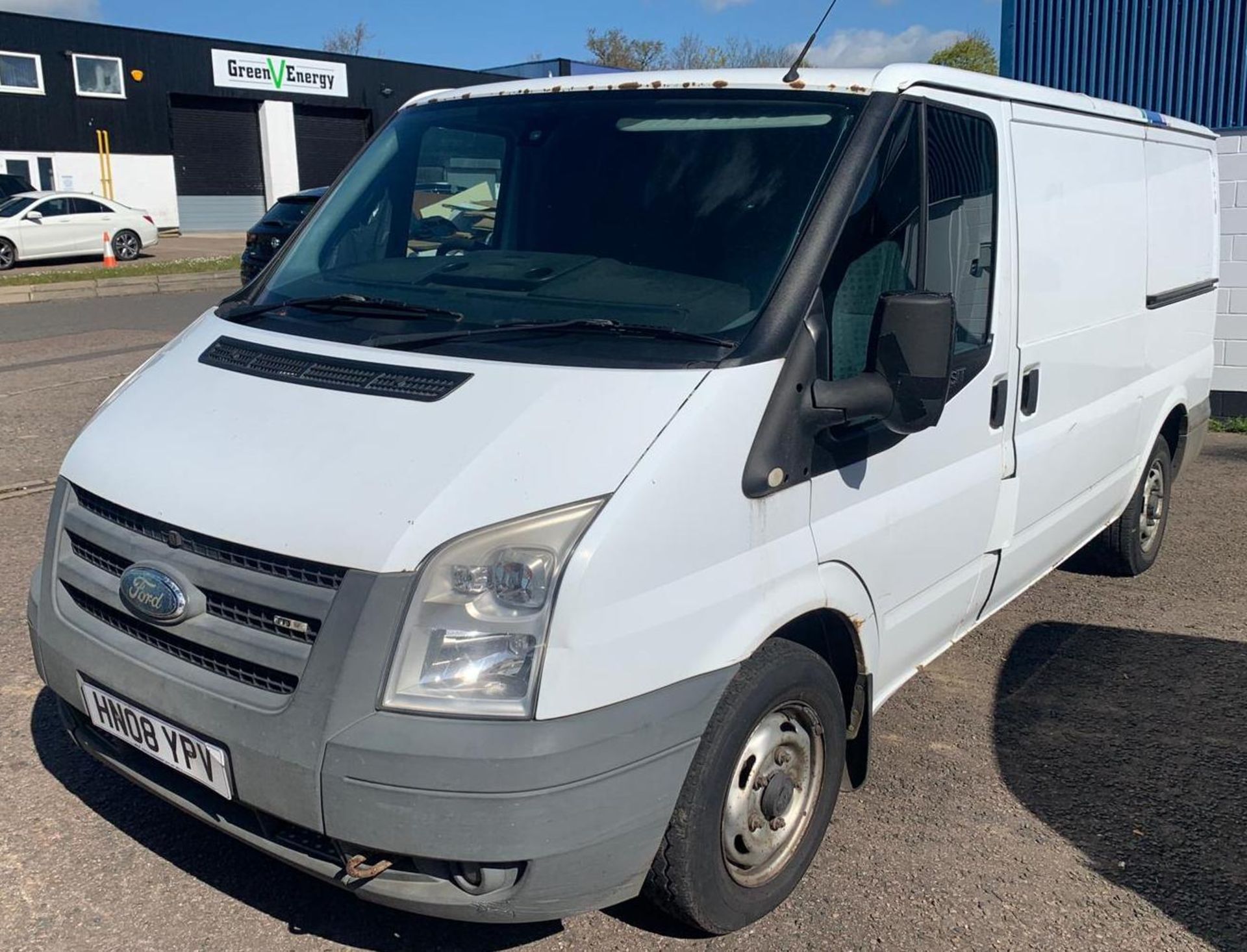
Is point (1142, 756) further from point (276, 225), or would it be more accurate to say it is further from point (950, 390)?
point (276, 225)

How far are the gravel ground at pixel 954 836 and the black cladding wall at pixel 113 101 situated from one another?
28845 mm

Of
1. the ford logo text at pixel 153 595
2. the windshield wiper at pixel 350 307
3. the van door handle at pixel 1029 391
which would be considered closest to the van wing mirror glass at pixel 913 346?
the van door handle at pixel 1029 391

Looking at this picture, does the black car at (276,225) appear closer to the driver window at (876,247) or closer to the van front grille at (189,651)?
the van front grille at (189,651)

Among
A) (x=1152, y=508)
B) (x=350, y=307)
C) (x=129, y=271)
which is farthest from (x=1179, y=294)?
(x=129, y=271)

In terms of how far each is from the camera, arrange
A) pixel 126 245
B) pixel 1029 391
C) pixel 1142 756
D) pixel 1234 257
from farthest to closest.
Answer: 1. pixel 126 245
2. pixel 1234 257
3. pixel 1142 756
4. pixel 1029 391

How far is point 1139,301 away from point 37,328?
13416 millimetres

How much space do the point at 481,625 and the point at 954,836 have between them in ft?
6.27

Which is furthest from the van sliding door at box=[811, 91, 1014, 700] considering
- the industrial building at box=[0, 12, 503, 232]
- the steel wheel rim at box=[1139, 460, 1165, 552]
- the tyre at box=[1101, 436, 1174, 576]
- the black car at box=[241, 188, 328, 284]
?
the industrial building at box=[0, 12, 503, 232]

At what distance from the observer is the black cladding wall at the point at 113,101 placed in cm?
3228

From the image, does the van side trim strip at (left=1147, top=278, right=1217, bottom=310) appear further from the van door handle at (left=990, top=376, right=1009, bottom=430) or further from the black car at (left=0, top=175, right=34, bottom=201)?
the black car at (left=0, top=175, right=34, bottom=201)

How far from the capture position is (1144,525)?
5.98m

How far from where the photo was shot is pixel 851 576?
3201mm

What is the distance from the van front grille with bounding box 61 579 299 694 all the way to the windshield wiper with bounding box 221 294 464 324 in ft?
3.33

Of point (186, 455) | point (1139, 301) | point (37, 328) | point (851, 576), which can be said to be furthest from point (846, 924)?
point (37, 328)
